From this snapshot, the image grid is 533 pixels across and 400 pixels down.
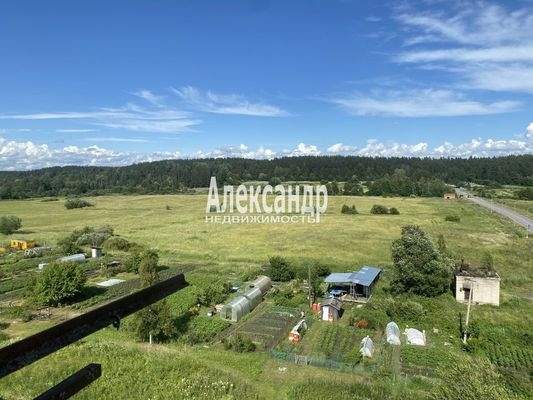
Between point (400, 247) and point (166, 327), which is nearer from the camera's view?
point (166, 327)

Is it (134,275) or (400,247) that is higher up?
(400,247)

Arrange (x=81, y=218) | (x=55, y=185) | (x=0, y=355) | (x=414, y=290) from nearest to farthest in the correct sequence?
(x=0, y=355) < (x=414, y=290) < (x=81, y=218) < (x=55, y=185)

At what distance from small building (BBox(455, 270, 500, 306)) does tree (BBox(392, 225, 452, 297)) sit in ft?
4.11

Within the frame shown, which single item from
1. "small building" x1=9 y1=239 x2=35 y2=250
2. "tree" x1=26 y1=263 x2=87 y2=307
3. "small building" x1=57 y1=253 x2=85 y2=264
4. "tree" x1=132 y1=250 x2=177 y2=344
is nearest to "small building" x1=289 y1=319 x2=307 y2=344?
"tree" x1=132 y1=250 x2=177 y2=344

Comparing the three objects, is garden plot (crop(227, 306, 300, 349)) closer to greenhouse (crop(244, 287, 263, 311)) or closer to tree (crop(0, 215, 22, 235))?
greenhouse (crop(244, 287, 263, 311))

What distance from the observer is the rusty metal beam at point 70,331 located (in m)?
1.85

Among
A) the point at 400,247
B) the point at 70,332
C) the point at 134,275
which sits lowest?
the point at 134,275

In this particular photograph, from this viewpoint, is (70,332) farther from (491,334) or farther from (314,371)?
(491,334)

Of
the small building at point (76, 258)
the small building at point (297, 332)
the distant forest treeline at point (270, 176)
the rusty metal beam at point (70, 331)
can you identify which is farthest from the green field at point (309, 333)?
the distant forest treeline at point (270, 176)

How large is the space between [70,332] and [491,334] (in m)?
27.5

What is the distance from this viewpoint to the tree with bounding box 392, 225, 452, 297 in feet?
105

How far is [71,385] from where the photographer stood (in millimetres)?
2387

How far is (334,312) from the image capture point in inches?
1099

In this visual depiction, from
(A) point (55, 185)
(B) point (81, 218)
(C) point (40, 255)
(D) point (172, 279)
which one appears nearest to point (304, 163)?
(A) point (55, 185)
